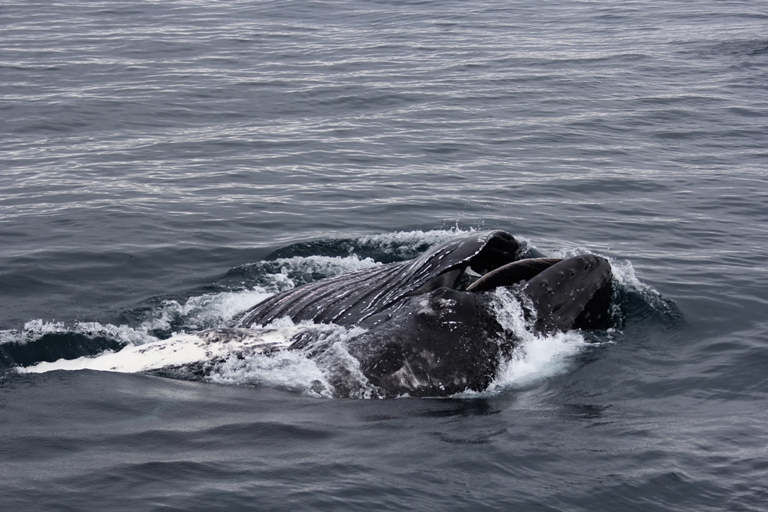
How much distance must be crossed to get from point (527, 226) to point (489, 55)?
13570mm

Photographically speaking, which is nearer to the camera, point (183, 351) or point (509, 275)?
point (183, 351)

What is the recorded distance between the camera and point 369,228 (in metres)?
15.2

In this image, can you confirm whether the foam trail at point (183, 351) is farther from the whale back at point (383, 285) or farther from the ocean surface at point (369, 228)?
the whale back at point (383, 285)

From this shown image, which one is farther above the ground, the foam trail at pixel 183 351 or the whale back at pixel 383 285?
the whale back at pixel 383 285

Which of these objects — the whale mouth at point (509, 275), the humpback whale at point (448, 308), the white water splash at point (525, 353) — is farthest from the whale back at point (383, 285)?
the white water splash at point (525, 353)

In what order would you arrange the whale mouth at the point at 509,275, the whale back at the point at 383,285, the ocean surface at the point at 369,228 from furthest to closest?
the whale mouth at the point at 509,275 < the whale back at the point at 383,285 < the ocean surface at the point at 369,228

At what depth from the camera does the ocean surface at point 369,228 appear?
24.5 ft

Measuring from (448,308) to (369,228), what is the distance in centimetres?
599

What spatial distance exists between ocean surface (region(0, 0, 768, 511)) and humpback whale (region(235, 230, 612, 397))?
0.25m

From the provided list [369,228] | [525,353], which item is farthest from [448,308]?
[369,228]

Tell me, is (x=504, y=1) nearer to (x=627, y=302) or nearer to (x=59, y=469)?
(x=627, y=302)

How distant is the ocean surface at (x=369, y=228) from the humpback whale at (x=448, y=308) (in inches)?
9.9

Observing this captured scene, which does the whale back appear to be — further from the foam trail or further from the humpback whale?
the foam trail

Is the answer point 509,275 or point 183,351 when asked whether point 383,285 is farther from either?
point 183,351
